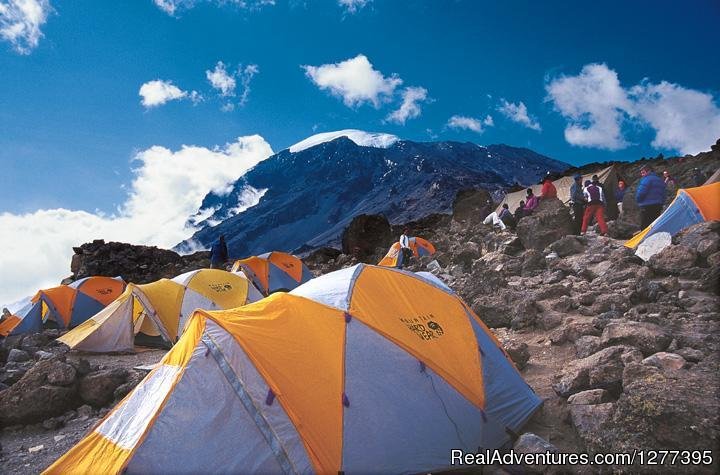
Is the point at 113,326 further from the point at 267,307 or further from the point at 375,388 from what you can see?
the point at 375,388

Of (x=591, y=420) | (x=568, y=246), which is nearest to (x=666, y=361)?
(x=591, y=420)

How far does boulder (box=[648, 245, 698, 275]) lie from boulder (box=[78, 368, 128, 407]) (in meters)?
11.1

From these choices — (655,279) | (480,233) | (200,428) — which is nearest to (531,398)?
(200,428)

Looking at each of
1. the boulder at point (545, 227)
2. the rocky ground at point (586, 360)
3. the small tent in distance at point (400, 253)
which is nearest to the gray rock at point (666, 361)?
the rocky ground at point (586, 360)

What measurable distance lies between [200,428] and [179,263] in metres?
35.7

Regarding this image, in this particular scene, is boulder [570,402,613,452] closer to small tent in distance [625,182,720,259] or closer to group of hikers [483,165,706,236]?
small tent in distance [625,182,720,259]

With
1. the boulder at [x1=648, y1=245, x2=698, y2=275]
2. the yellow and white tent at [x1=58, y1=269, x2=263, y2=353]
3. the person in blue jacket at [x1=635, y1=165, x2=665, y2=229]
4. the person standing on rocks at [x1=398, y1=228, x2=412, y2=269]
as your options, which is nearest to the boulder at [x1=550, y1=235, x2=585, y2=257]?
the person in blue jacket at [x1=635, y1=165, x2=665, y2=229]

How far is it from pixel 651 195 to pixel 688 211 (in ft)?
8.72

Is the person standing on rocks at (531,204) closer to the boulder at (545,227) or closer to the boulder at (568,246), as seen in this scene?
the boulder at (545,227)

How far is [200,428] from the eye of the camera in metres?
4.08

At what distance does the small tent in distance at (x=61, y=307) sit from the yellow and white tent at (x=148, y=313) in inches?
221

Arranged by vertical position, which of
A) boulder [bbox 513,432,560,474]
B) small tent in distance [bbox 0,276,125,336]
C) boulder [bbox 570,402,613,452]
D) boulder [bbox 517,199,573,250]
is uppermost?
boulder [bbox 517,199,573,250]

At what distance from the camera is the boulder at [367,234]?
39.6 m

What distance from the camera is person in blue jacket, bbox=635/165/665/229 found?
12.8m
